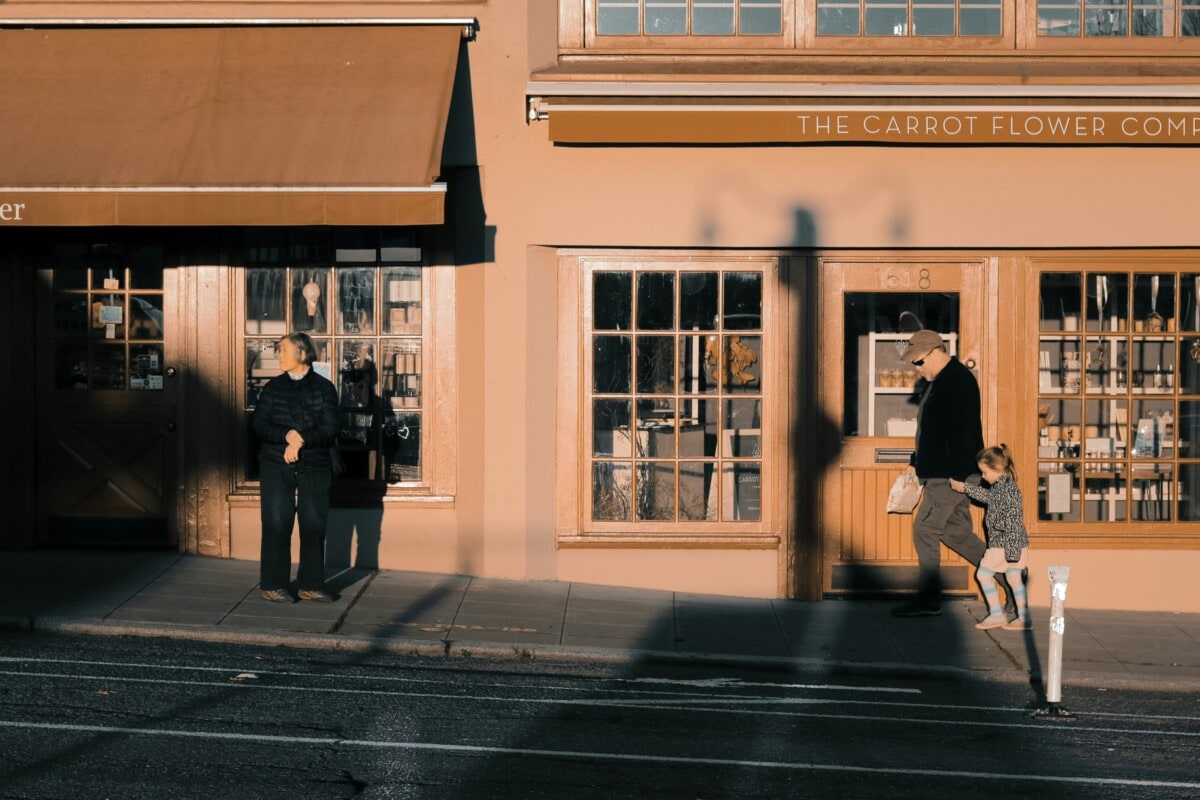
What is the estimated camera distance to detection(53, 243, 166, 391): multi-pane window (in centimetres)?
1181

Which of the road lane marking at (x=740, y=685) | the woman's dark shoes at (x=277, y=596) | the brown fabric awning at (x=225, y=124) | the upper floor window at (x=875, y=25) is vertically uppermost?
the upper floor window at (x=875, y=25)

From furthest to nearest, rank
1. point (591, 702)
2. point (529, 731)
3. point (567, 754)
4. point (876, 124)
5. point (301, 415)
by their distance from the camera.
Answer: point (876, 124) → point (301, 415) → point (591, 702) → point (529, 731) → point (567, 754)

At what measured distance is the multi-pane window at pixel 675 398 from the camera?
38.2 ft

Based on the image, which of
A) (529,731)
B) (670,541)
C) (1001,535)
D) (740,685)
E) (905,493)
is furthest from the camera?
(670,541)

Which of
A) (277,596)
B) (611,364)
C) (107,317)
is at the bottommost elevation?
(277,596)

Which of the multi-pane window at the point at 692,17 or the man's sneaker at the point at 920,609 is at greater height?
the multi-pane window at the point at 692,17

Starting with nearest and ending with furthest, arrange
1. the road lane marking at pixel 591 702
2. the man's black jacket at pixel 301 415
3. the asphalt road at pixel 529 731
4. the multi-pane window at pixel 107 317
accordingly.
A: the asphalt road at pixel 529 731, the road lane marking at pixel 591 702, the man's black jacket at pixel 301 415, the multi-pane window at pixel 107 317

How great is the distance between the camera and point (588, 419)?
1170 centimetres

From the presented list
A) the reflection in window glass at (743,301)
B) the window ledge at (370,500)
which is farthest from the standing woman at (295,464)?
the reflection in window glass at (743,301)

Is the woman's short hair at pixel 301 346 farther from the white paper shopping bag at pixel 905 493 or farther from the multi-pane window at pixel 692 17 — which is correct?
the white paper shopping bag at pixel 905 493

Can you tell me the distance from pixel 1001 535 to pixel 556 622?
10.0 feet

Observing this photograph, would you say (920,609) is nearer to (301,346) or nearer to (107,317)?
(301,346)

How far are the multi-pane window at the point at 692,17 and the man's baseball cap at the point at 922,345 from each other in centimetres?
265

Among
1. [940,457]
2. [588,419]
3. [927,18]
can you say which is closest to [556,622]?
[588,419]
